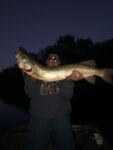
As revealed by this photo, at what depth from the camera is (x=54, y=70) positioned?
19.2 feet

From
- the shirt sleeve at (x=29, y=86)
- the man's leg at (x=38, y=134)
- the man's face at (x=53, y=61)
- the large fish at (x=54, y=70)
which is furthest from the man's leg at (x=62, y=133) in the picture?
the man's face at (x=53, y=61)

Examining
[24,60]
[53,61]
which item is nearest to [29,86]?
[24,60]

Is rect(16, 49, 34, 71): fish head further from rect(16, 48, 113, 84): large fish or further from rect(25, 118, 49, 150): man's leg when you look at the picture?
rect(25, 118, 49, 150): man's leg

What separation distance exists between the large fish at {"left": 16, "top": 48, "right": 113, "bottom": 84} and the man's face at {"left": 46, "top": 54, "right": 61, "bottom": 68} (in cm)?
10

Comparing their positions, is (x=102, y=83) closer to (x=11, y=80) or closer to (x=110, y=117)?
(x=110, y=117)

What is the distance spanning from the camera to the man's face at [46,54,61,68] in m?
5.88

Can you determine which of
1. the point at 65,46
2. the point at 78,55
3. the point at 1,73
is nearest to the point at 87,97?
the point at 78,55

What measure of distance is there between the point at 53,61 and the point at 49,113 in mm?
983

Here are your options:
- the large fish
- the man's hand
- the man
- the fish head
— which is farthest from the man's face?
the fish head

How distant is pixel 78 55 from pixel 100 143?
3846 centimetres

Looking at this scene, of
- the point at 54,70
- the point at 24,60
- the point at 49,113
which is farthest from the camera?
the point at 54,70

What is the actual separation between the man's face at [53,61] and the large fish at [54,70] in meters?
0.10

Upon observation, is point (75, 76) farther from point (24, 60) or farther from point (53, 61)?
point (24, 60)

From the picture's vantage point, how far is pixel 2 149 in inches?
288
